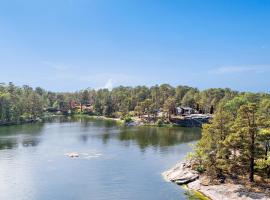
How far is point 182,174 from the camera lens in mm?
49938

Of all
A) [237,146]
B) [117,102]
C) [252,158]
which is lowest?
[252,158]

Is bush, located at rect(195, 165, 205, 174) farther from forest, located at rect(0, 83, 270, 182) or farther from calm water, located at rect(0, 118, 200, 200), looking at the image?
calm water, located at rect(0, 118, 200, 200)

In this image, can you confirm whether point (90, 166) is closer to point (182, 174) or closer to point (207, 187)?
point (182, 174)

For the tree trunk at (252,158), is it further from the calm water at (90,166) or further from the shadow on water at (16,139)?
the shadow on water at (16,139)

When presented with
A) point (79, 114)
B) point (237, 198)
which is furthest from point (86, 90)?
point (237, 198)

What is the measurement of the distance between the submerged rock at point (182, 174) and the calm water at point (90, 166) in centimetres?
139

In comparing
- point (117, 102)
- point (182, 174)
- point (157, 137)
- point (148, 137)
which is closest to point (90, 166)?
point (182, 174)

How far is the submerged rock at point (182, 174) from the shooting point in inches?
1904

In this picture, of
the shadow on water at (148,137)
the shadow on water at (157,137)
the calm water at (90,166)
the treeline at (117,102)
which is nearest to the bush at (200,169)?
the calm water at (90,166)

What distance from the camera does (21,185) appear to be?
4747 cm

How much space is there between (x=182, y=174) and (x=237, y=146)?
9.19 m

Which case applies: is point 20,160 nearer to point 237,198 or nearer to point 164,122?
point 237,198

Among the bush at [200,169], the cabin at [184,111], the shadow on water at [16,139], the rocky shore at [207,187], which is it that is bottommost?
the rocky shore at [207,187]

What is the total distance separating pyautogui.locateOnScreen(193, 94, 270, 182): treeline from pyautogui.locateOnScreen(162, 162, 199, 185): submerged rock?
4.40ft
